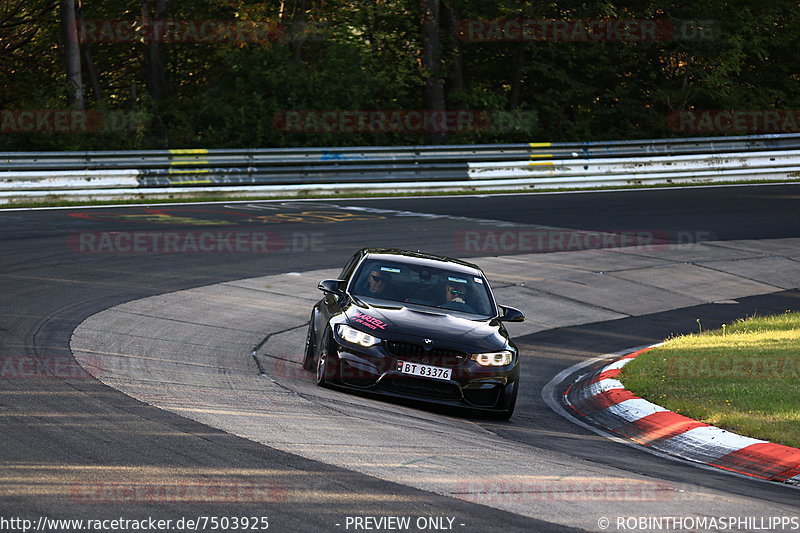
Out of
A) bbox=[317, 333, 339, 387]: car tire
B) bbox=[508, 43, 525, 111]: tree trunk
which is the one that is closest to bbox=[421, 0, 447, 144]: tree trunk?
bbox=[508, 43, 525, 111]: tree trunk

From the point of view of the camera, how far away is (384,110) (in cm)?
3444

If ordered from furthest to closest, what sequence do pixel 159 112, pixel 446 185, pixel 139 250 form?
pixel 159 112 → pixel 446 185 → pixel 139 250

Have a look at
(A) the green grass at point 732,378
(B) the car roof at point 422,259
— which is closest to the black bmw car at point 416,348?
(B) the car roof at point 422,259

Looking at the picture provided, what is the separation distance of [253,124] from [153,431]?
24.3 m

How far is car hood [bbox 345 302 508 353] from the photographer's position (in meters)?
9.73

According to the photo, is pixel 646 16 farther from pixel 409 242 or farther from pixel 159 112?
pixel 409 242

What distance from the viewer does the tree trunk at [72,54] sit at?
29.2 metres

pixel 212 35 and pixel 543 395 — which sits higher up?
pixel 212 35

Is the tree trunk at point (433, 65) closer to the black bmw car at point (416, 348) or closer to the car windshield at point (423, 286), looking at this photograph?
the car windshield at point (423, 286)

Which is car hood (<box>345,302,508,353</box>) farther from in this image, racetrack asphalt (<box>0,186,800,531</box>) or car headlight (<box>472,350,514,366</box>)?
racetrack asphalt (<box>0,186,800,531</box>)

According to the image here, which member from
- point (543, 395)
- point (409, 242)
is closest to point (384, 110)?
point (409, 242)

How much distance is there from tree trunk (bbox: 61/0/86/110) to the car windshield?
21.0m

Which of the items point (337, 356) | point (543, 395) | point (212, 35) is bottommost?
point (543, 395)

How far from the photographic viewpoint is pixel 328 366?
389 inches
